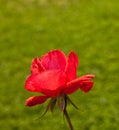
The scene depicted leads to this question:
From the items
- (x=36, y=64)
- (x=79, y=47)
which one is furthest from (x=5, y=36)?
(x=36, y=64)

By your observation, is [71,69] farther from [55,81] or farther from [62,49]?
[62,49]

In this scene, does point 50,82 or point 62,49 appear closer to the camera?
point 50,82

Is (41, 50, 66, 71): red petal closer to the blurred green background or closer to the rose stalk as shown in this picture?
the rose stalk

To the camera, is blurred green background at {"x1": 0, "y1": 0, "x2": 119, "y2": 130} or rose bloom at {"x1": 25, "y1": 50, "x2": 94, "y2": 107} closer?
rose bloom at {"x1": 25, "y1": 50, "x2": 94, "y2": 107}

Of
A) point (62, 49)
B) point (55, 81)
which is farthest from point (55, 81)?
point (62, 49)

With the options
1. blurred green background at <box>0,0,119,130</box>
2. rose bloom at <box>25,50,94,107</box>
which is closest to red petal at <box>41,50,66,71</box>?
rose bloom at <box>25,50,94,107</box>

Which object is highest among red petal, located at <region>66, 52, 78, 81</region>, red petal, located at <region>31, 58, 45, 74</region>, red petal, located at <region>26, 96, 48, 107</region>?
red petal, located at <region>31, 58, 45, 74</region>

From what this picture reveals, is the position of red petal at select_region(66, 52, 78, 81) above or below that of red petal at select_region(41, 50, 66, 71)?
below

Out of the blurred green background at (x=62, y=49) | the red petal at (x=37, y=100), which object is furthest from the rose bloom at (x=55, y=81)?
the blurred green background at (x=62, y=49)

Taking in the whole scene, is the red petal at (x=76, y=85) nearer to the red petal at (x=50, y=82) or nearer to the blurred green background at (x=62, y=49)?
the red petal at (x=50, y=82)
